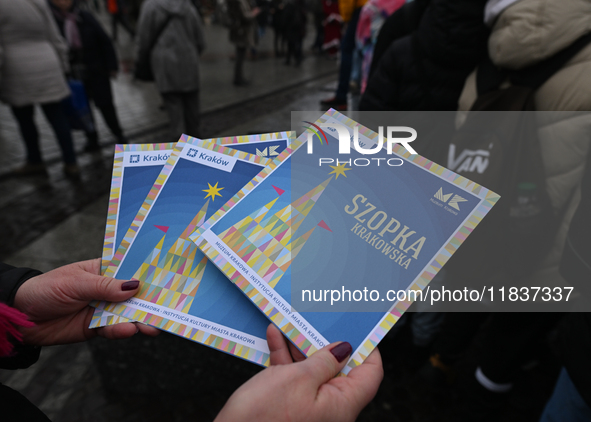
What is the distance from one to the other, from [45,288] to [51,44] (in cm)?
355

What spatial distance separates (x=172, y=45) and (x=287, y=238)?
3571 millimetres

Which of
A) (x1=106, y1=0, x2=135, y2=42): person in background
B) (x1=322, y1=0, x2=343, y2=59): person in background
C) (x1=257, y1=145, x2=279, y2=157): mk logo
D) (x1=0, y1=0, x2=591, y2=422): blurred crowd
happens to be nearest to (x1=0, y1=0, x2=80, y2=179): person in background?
(x1=0, y1=0, x2=591, y2=422): blurred crowd

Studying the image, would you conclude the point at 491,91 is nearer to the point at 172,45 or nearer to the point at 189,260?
the point at 189,260

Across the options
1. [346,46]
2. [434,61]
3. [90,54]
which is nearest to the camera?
[434,61]

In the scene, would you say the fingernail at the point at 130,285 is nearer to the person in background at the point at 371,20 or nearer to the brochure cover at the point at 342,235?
the brochure cover at the point at 342,235

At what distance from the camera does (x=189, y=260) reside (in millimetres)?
1041

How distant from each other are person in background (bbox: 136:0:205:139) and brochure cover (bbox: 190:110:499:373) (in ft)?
10.9

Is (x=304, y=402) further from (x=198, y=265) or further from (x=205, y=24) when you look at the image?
(x=205, y=24)

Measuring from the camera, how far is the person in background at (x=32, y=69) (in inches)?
Answer: 127

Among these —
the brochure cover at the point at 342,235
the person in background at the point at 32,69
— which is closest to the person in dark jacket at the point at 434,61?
the brochure cover at the point at 342,235

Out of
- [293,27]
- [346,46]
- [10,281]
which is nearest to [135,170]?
[10,281]

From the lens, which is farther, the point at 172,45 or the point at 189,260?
the point at 172,45

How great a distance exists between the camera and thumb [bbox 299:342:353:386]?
0.82 m

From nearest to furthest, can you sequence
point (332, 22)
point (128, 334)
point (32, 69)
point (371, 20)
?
point (128, 334) → point (371, 20) → point (32, 69) → point (332, 22)
